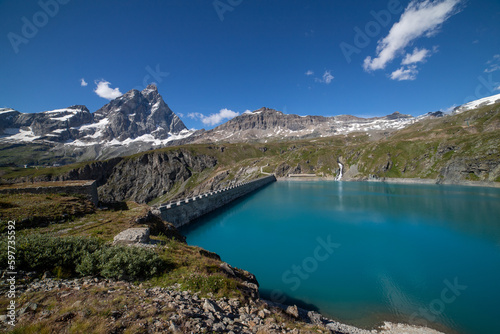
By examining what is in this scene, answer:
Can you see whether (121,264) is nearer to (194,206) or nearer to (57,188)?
(57,188)

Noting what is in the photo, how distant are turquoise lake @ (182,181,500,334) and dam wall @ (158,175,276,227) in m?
1.73

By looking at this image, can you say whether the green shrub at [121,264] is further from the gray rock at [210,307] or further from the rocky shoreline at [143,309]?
the gray rock at [210,307]

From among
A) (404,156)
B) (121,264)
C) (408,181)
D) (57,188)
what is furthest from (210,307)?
(404,156)

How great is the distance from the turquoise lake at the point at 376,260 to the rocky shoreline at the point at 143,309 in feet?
27.6

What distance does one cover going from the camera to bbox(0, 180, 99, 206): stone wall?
15598 millimetres

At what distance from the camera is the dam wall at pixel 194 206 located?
26722 mm

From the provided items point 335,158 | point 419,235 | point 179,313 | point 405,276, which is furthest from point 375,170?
point 179,313

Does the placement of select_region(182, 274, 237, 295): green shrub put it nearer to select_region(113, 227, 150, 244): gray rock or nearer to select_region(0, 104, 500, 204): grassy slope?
→ select_region(113, 227, 150, 244): gray rock

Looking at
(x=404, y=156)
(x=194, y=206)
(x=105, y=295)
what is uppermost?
(x=404, y=156)

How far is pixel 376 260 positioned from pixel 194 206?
83.3 ft

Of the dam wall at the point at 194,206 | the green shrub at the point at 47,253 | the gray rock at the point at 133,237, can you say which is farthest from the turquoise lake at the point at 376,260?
the green shrub at the point at 47,253

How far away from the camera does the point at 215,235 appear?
2786 cm

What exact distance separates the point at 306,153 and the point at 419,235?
4497 inches

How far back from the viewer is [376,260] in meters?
18.9
